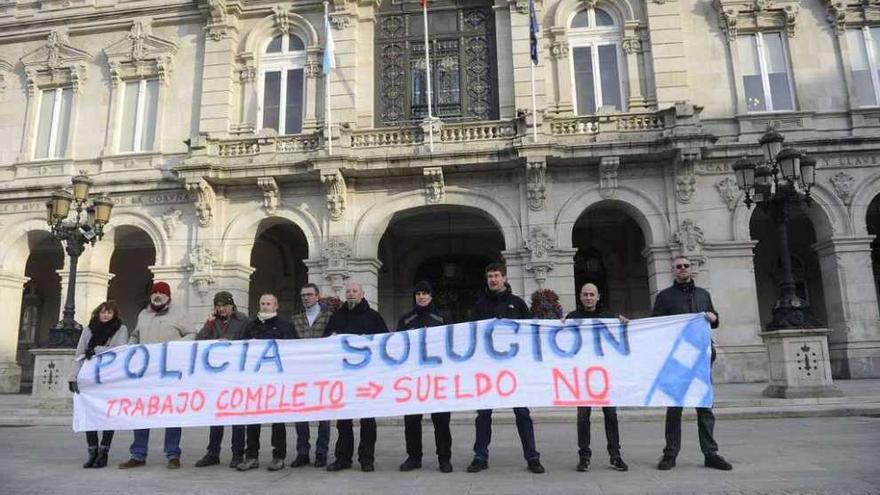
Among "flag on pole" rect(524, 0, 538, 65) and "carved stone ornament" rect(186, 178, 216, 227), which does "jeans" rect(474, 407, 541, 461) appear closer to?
"flag on pole" rect(524, 0, 538, 65)

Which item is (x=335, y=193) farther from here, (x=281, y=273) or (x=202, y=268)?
(x=281, y=273)

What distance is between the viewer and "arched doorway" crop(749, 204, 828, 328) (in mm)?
21047

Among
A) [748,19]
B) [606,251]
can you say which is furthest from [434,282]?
[748,19]

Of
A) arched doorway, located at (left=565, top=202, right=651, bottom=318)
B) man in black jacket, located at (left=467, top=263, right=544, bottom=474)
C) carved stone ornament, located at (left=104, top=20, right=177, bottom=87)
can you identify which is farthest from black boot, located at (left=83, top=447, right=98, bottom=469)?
arched doorway, located at (left=565, top=202, right=651, bottom=318)

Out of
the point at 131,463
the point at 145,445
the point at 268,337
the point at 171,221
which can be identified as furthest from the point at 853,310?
the point at 171,221

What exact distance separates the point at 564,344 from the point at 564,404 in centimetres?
68

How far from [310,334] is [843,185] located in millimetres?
16144

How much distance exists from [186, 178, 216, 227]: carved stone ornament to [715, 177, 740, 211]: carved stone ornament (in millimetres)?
14552

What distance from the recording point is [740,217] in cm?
1692

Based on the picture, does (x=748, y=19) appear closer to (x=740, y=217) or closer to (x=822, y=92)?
(x=822, y=92)

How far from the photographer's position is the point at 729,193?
55.9ft

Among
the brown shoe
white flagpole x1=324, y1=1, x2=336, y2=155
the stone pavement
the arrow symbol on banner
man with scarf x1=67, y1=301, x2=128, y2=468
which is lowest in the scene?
the stone pavement

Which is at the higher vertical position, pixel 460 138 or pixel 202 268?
pixel 460 138

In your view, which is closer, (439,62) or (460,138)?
(460,138)
